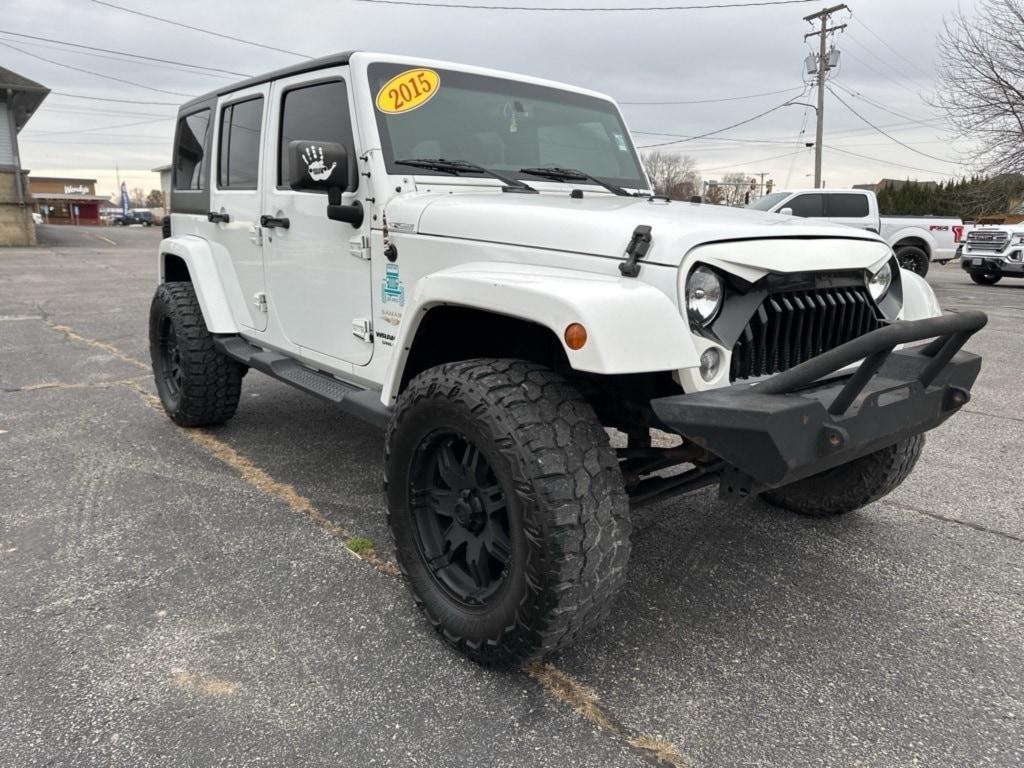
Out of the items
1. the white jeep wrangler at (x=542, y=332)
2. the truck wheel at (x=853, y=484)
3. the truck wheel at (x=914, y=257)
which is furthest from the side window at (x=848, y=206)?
the truck wheel at (x=853, y=484)

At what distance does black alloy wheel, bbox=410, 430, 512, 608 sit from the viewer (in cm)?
236

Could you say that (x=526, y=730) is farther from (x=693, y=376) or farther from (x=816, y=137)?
(x=816, y=137)

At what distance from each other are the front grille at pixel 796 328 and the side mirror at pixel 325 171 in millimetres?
1642

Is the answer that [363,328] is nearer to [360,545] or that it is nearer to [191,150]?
[360,545]

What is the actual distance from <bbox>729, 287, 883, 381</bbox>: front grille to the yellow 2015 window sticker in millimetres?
1727

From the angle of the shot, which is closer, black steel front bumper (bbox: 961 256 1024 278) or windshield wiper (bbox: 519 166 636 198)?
windshield wiper (bbox: 519 166 636 198)

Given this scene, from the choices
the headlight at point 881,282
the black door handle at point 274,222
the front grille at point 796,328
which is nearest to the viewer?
the front grille at point 796,328

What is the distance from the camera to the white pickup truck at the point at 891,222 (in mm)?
13625

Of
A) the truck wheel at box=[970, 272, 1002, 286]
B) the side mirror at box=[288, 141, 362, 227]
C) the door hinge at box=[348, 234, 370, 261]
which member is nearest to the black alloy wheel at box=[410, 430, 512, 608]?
the door hinge at box=[348, 234, 370, 261]

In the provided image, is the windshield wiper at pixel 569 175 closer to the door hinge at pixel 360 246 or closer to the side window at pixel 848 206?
the door hinge at pixel 360 246

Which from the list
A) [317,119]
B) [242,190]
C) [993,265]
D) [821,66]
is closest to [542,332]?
[317,119]

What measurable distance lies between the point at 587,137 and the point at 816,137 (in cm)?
2963

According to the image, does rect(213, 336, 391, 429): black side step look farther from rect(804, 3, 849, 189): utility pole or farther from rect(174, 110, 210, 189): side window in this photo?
rect(804, 3, 849, 189): utility pole

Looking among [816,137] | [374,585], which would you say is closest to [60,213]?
[816,137]
